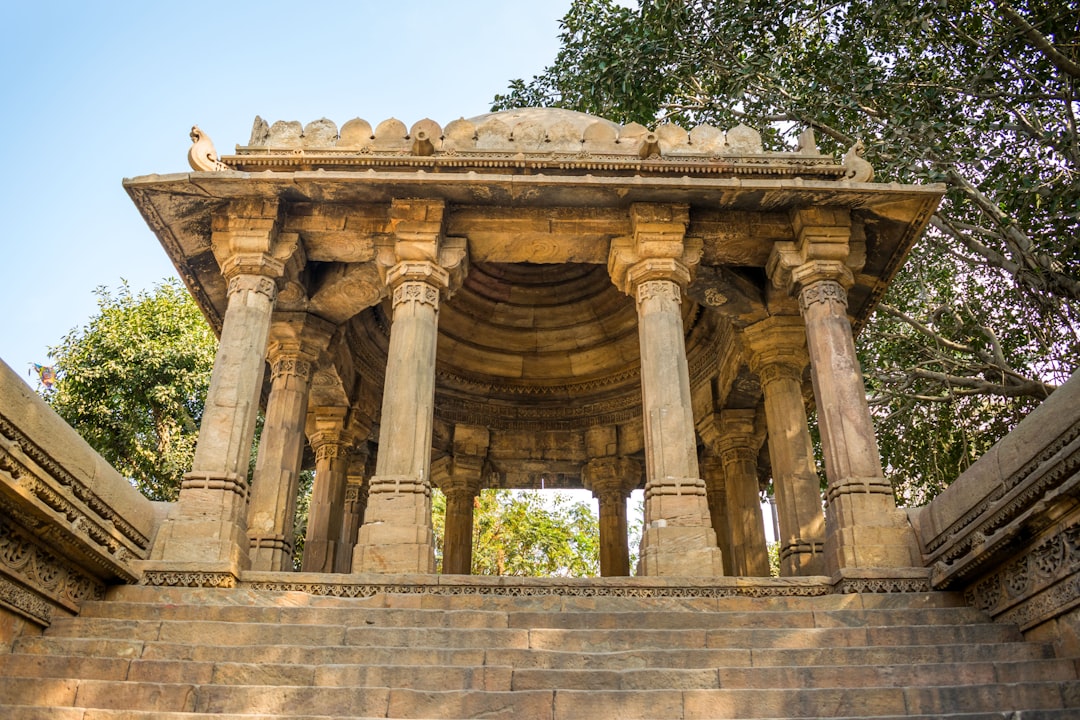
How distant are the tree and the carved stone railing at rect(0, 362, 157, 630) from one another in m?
12.9

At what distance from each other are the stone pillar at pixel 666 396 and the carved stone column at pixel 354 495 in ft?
26.2

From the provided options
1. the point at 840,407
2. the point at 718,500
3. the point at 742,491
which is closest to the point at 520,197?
the point at 840,407

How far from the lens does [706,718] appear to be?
19.5 ft

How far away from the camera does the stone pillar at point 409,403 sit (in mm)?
9461

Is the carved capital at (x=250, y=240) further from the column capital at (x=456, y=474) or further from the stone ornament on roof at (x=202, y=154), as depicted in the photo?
the column capital at (x=456, y=474)

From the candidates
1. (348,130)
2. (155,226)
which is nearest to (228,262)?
(155,226)

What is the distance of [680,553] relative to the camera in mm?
9383

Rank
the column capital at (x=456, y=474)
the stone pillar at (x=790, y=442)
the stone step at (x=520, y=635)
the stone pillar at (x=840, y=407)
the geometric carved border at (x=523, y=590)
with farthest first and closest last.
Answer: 1. the column capital at (x=456, y=474)
2. the stone pillar at (x=790, y=442)
3. the stone pillar at (x=840, y=407)
4. the geometric carved border at (x=523, y=590)
5. the stone step at (x=520, y=635)

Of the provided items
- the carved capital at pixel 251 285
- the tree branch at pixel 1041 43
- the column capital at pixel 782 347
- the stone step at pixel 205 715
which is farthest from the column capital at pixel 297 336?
the tree branch at pixel 1041 43

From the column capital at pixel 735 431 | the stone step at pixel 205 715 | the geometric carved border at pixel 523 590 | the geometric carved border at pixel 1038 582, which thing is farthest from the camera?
the column capital at pixel 735 431

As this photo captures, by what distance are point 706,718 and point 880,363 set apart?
13569 millimetres

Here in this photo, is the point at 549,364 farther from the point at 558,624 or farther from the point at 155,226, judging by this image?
the point at 558,624

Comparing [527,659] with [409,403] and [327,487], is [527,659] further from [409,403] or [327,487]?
[327,487]

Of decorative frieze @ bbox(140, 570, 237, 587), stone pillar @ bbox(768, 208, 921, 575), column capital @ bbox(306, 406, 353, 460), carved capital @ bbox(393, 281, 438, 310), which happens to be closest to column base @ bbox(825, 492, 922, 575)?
stone pillar @ bbox(768, 208, 921, 575)
